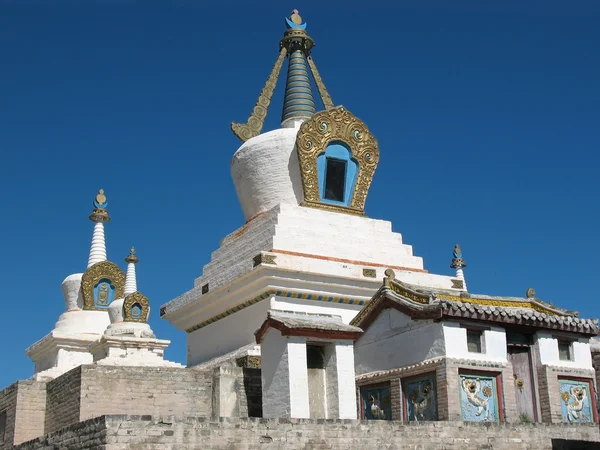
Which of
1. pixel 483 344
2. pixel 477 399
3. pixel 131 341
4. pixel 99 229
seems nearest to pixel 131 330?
pixel 131 341

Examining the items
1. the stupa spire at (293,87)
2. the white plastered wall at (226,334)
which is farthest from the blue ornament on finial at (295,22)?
the white plastered wall at (226,334)

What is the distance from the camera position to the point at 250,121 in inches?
853

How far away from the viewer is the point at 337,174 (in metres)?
19.7

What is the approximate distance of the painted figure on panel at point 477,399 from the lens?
12.9m

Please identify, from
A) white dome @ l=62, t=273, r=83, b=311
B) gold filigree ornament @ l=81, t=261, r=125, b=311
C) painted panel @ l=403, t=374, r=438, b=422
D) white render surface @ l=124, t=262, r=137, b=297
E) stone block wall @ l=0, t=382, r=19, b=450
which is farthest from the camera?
white render surface @ l=124, t=262, r=137, b=297

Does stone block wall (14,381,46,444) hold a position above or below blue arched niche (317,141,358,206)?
below

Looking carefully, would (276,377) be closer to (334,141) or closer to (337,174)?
(337,174)

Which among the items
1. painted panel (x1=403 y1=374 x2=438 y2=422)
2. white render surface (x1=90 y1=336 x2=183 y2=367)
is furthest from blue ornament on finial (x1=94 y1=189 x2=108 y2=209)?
painted panel (x1=403 y1=374 x2=438 y2=422)

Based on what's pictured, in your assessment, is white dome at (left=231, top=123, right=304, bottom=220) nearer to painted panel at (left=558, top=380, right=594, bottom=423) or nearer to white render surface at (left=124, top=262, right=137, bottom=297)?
painted panel at (left=558, top=380, right=594, bottom=423)

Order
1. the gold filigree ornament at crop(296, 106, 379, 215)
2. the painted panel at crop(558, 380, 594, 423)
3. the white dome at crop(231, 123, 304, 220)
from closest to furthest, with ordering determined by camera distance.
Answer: the painted panel at crop(558, 380, 594, 423), the gold filigree ornament at crop(296, 106, 379, 215), the white dome at crop(231, 123, 304, 220)

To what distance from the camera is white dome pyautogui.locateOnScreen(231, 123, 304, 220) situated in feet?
64.1

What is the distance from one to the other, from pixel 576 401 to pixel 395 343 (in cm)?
316

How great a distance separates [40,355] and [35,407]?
10387 mm

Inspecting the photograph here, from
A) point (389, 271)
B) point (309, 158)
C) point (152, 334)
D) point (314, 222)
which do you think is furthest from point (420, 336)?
point (152, 334)
